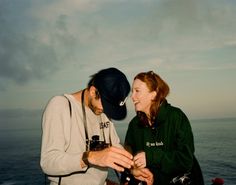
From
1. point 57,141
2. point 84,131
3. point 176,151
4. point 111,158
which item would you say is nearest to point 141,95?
point 176,151

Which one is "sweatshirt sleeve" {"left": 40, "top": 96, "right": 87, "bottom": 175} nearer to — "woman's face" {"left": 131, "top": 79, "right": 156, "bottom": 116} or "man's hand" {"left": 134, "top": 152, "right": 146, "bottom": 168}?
"man's hand" {"left": 134, "top": 152, "right": 146, "bottom": 168}

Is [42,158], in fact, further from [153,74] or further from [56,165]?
[153,74]

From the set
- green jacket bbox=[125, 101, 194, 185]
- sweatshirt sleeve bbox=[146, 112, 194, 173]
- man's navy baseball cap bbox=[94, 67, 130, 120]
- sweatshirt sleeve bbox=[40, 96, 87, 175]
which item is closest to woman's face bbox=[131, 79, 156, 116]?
green jacket bbox=[125, 101, 194, 185]

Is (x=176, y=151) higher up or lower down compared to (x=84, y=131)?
lower down

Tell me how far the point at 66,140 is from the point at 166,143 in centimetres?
235

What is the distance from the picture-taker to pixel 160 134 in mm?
4520

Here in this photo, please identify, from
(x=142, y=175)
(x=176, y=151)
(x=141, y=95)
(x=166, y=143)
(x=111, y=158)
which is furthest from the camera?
(x=141, y=95)

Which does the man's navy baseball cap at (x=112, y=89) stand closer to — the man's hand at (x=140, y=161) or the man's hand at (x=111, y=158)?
the man's hand at (x=111, y=158)

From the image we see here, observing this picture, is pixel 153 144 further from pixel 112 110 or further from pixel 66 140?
pixel 66 140

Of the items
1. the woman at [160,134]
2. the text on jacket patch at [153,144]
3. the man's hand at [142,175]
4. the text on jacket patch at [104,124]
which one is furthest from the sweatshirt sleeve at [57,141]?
the text on jacket patch at [153,144]

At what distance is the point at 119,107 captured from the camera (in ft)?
9.06

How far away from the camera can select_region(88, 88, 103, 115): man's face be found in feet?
9.19

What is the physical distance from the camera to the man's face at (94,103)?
9.19 ft

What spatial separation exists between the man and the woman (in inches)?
45.9
